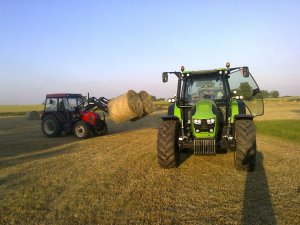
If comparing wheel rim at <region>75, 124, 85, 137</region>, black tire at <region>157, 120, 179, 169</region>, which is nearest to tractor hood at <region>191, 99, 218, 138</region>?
black tire at <region>157, 120, 179, 169</region>

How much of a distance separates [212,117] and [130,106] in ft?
18.8

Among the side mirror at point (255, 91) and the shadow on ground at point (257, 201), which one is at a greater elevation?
the side mirror at point (255, 91)

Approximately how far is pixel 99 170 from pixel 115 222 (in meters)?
3.35

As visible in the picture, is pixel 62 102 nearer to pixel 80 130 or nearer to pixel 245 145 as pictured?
pixel 80 130

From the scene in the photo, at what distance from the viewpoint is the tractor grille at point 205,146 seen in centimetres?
710

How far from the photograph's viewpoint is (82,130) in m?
14.7

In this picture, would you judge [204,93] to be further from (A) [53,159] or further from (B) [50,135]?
(B) [50,135]

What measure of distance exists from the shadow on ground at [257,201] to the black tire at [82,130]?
8.74 metres

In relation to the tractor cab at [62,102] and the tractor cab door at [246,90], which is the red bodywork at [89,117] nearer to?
the tractor cab at [62,102]

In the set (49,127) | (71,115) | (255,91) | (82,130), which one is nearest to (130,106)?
(82,130)

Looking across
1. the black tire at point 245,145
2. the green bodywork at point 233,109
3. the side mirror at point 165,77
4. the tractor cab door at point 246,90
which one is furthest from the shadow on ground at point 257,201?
the side mirror at point 165,77

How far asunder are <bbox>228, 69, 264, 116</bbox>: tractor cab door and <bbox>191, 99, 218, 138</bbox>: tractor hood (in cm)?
105

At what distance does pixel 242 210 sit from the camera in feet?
16.1

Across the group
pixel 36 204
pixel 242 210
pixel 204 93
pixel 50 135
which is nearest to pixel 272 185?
pixel 242 210
